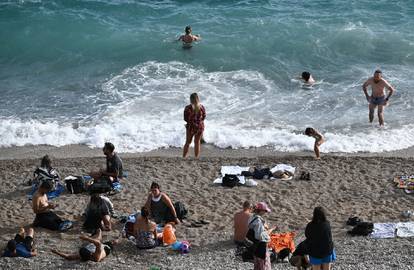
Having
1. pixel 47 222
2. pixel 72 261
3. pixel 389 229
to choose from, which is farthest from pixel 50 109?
pixel 389 229

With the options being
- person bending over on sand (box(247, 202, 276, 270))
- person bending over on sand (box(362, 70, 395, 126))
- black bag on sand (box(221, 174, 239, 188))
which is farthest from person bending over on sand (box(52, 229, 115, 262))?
person bending over on sand (box(362, 70, 395, 126))

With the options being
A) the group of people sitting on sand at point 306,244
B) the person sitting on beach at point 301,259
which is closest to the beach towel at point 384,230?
the group of people sitting on sand at point 306,244

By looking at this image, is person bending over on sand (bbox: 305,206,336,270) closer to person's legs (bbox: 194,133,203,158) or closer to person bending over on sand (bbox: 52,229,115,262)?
person bending over on sand (bbox: 52,229,115,262)

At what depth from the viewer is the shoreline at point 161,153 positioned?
16.3 meters

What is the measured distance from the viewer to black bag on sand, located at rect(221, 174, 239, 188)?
13992mm

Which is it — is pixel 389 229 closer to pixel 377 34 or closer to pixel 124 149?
pixel 124 149

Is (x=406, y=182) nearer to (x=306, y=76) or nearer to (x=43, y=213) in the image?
(x=43, y=213)

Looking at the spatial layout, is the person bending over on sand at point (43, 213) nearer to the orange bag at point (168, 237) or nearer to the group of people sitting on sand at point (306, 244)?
the orange bag at point (168, 237)

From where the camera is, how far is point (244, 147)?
1692cm

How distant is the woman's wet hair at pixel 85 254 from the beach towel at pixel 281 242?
2750 millimetres

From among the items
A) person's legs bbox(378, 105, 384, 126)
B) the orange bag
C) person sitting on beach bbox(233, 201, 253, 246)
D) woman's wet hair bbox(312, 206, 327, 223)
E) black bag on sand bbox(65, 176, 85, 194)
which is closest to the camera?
woman's wet hair bbox(312, 206, 327, 223)

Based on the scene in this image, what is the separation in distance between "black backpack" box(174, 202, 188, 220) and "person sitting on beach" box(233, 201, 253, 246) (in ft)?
4.80

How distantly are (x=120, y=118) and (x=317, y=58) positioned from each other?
768cm

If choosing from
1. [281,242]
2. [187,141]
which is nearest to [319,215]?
[281,242]
